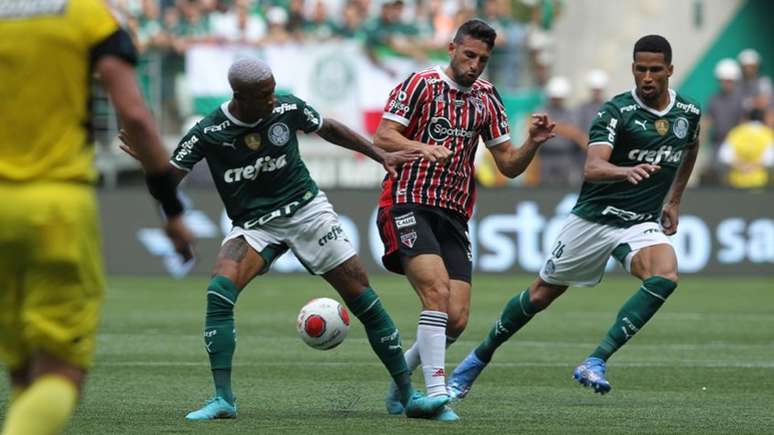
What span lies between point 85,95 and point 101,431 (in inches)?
120

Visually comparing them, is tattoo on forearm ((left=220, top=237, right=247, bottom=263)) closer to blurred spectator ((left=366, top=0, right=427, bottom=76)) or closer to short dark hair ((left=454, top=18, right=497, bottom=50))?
short dark hair ((left=454, top=18, right=497, bottom=50))

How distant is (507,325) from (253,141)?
2215mm

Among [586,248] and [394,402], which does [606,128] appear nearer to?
[586,248]

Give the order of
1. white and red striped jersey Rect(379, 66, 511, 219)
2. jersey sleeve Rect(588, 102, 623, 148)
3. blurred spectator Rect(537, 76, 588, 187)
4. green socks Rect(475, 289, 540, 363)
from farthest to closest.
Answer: blurred spectator Rect(537, 76, 588, 187) → green socks Rect(475, 289, 540, 363) → jersey sleeve Rect(588, 102, 623, 148) → white and red striped jersey Rect(379, 66, 511, 219)

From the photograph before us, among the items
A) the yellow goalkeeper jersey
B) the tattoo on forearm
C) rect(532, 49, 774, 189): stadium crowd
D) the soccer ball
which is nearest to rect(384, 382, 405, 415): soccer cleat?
the soccer ball

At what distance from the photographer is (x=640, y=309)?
10008mm

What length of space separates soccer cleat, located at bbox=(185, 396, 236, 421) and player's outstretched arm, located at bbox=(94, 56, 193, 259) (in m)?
3.21

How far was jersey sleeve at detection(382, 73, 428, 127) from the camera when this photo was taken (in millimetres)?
9516

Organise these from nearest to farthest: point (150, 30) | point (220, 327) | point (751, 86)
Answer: point (220, 327) < point (751, 86) < point (150, 30)

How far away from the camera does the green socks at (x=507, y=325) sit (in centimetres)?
1027

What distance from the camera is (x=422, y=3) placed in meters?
26.4

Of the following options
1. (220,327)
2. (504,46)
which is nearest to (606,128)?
(220,327)

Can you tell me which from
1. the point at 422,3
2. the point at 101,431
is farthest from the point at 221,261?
the point at 422,3

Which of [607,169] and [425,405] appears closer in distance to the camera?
[425,405]
